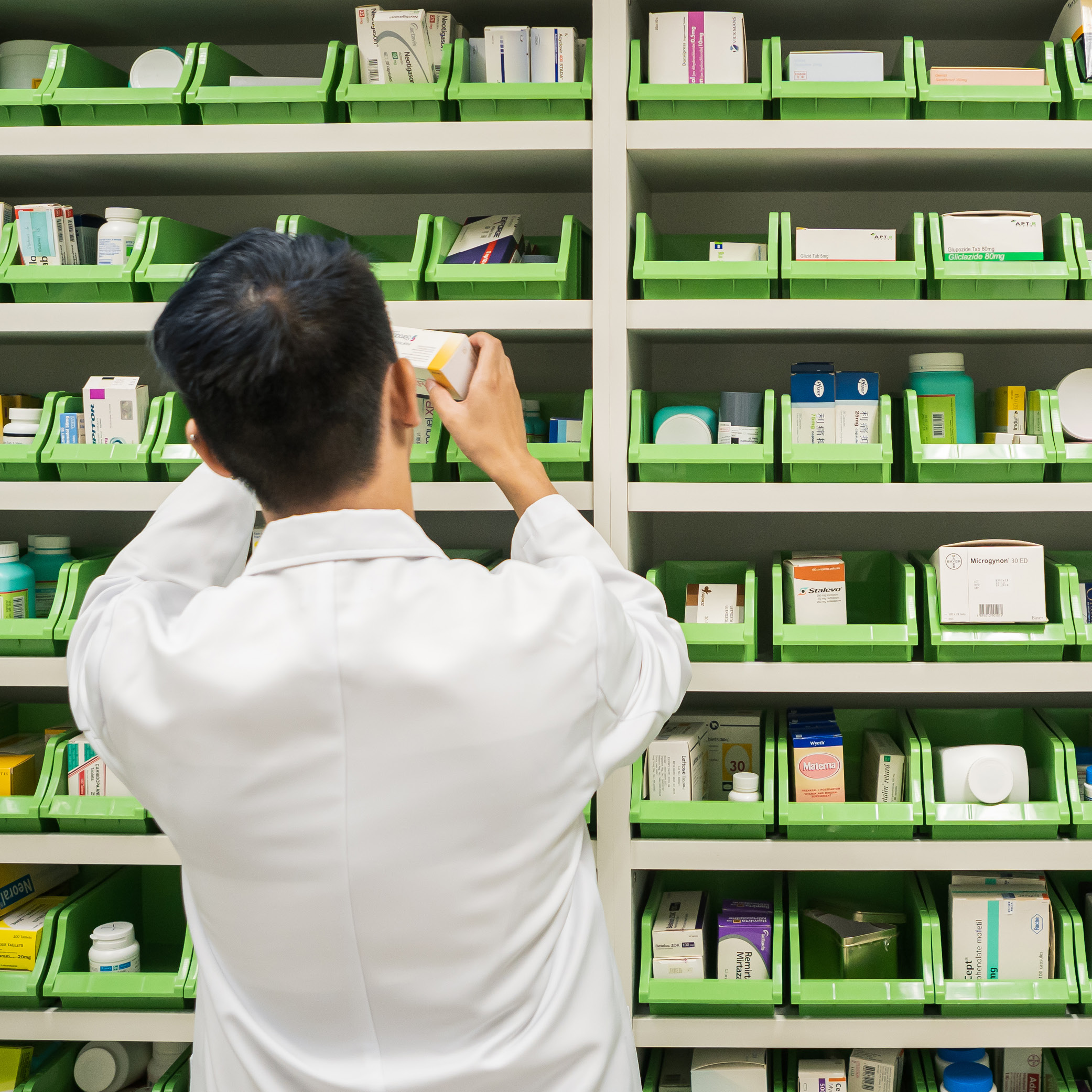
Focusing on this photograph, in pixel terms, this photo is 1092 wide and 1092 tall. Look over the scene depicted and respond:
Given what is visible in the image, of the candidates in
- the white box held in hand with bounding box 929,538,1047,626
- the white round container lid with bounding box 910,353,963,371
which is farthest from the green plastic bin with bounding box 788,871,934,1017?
the white round container lid with bounding box 910,353,963,371

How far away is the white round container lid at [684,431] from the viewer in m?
1.68

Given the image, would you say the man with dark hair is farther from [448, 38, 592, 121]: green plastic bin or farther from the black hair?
[448, 38, 592, 121]: green plastic bin

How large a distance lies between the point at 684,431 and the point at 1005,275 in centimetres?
60

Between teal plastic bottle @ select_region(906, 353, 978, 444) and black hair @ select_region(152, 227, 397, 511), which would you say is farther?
teal plastic bottle @ select_region(906, 353, 978, 444)

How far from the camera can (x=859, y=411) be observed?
5.44 ft

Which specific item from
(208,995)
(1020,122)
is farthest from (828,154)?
(208,995)

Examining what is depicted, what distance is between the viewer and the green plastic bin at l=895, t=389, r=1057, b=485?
1.62 meters

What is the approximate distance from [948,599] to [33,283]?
1.74 metres

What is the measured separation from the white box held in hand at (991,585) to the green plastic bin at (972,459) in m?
0.12

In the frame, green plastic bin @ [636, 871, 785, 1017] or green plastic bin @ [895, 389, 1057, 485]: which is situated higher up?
green plastic bin @ [895, 389, 1057, 485]

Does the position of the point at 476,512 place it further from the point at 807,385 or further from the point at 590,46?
the point at 590,46

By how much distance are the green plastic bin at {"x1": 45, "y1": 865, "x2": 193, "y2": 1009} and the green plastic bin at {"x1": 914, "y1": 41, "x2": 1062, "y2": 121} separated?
6.58 ft

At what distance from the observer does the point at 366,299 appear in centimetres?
83

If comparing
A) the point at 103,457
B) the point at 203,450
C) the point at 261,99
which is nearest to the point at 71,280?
the point at 103,457
